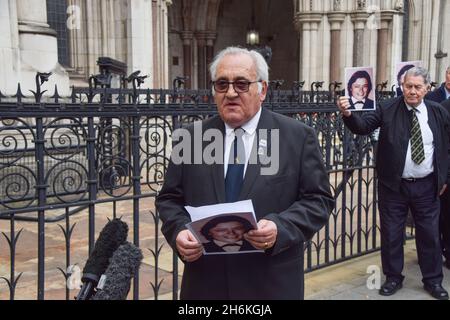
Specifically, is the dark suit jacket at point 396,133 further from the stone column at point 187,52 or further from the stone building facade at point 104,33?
the stone column at point 187,52

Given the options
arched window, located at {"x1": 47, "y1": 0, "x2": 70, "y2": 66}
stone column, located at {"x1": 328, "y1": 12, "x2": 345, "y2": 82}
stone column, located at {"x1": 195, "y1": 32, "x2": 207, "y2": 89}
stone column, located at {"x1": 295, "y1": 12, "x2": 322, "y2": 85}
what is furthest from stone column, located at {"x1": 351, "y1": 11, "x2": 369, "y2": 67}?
arched window, located at {"x1": 47, "y1": 0, "x2": 70, "y2": 66}

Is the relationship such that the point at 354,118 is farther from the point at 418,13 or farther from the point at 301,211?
the point at 418,13

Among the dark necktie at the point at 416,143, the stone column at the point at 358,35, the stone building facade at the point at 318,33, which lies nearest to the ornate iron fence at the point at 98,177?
the dark necktie at the point at 416,143

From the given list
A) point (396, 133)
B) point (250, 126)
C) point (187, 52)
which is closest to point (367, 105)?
point (396, 133)

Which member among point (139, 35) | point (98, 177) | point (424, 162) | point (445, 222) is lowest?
point (445, 222)

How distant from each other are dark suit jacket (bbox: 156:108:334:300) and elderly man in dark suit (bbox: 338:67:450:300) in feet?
6.76

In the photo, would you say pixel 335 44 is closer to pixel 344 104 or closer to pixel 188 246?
pixel 344 104

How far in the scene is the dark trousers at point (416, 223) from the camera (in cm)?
466

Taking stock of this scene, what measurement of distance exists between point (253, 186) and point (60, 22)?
11.4 metres

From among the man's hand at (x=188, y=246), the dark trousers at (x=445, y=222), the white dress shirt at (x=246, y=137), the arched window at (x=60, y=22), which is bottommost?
the dark trousers at (x=445, y=222)

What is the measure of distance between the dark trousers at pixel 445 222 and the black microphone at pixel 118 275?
4.28 metres

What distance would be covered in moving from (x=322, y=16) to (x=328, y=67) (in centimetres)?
181

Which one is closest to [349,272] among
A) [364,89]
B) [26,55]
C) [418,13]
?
[364,89]

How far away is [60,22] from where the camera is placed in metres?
12.5
